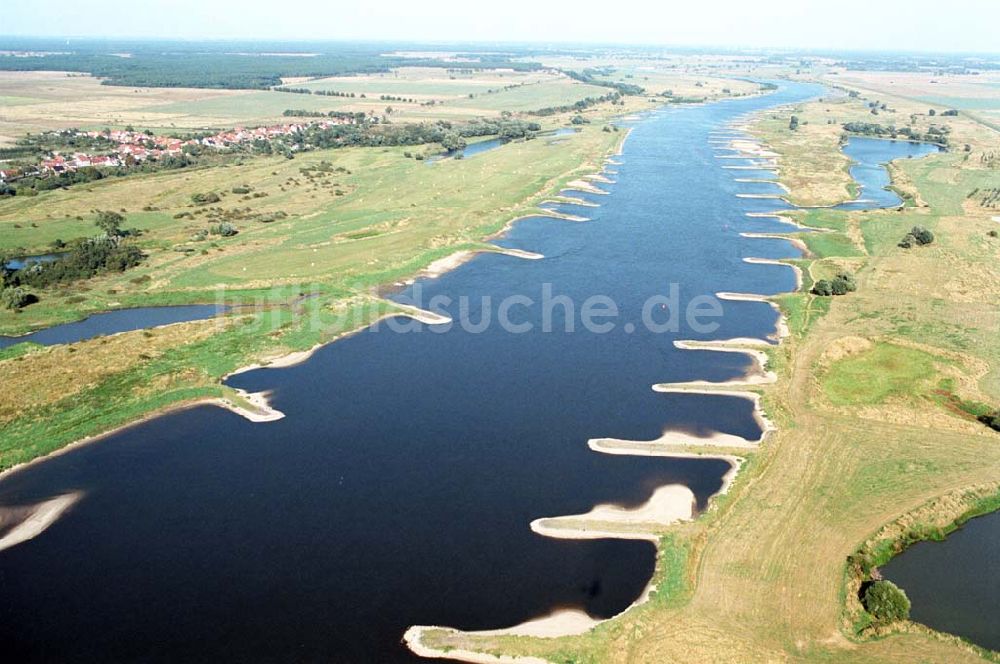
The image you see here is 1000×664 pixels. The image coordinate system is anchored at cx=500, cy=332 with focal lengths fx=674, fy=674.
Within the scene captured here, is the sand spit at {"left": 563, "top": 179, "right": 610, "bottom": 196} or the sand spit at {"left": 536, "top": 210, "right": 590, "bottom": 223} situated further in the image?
the sand spit at {"left": 563, "top": 179, "right": 610, "bottom": 196}

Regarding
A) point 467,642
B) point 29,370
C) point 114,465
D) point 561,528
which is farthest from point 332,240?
point 467,642

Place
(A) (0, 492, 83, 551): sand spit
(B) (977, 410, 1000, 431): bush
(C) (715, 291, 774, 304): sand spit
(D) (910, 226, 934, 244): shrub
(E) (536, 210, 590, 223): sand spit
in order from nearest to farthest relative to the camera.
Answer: (A) (0, 492, 83, 551): sand spit → (B) (977, 410, 1000, 431): bush → (C) (715, 291, 774, 304): sand spit → (D) (910, 226, 934, 244): shrub → (E) (536, 210, 590, 223): sand spit

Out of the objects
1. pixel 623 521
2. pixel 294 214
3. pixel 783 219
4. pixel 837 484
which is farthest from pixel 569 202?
pixel 623 521

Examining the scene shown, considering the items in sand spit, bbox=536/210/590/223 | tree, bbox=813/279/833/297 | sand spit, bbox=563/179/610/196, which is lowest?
tree, bbox=813/279/833/297

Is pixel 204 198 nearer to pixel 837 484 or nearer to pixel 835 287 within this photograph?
pixel 835 287

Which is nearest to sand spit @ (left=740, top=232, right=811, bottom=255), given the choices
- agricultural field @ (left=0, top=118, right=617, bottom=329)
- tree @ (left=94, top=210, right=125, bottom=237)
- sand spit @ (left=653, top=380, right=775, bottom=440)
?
agricultural field @ (left=0, top=118, right=617, bottom=329)

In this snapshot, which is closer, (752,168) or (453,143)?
(752,168)

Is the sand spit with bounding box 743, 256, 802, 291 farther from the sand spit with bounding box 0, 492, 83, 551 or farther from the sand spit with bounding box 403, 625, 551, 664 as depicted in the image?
the sand spit with bounding box 0, 492, 83, 551

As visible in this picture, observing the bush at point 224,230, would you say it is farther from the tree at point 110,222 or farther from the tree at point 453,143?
the tree at point 453,143
